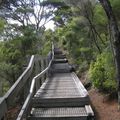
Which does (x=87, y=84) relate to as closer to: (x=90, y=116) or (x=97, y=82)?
(x=97, y=82)

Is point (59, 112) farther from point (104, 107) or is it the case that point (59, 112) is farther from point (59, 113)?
point (104, 107)

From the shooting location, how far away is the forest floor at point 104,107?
8547mm

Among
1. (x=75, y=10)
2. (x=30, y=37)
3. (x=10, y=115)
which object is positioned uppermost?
(x=75, y=10)

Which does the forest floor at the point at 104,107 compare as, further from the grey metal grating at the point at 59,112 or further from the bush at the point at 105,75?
the grey metal grating at the point at 59,112

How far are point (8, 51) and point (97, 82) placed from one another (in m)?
10.9

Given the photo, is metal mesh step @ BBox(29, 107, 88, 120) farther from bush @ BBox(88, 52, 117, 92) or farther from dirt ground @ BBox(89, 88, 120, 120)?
bush @ BBox(88, 52, 117, 92)

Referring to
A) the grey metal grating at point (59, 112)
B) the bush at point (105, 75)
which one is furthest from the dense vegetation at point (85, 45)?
the grey metal grating at point (59, 112)

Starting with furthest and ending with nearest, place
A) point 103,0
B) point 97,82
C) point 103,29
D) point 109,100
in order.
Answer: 1. point 103,29
2. point 97,82
3. point 109,100
4. point 103,0

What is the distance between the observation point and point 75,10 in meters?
18.1

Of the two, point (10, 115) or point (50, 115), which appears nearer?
point (50, 115)

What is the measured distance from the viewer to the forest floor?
28.0ft

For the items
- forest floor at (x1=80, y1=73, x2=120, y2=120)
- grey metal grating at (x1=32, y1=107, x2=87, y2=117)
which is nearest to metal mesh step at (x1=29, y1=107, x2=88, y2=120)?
grey metal grating at (x1=32, y1=107, x2=87, y2=117)

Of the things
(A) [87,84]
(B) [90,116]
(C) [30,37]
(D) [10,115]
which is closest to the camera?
(B) [90,116]

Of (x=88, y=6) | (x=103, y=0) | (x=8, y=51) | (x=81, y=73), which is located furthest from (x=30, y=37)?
(x=103, y=0)
